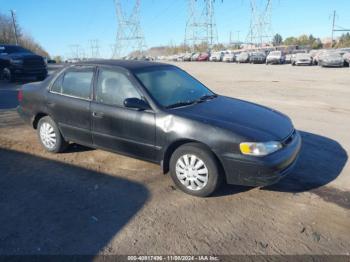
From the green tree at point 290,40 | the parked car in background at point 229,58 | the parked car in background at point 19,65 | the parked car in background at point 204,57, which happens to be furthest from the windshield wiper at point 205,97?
the green tree at point 290,40

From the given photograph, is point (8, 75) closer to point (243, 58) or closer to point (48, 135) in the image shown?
point (48, 135)

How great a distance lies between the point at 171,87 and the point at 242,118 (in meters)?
1.18

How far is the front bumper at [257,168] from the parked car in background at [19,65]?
52.6 ft

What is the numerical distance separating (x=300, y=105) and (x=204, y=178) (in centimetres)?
710

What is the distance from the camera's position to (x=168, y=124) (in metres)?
4.18

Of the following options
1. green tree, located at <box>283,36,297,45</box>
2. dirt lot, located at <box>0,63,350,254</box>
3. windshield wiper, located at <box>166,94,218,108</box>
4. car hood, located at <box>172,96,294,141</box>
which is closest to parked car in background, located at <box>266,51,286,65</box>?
dirt lot, located at <box>0,63,350,254</box>

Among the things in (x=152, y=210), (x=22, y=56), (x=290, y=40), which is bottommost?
(x=152, y=210)

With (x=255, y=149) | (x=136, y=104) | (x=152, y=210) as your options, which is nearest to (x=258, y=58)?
(x=136, y=104)

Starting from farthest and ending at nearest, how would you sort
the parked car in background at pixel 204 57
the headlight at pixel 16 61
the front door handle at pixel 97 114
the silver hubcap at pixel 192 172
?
the parked car in background at pixel 204 57
the headlight at pixel 16 61
the front door handle at pixel 97 114
the silver hubcap at pixel 192 172

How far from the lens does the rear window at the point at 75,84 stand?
5.04 meters

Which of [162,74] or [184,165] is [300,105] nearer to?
[162,74]

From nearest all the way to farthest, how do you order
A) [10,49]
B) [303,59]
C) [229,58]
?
[10,49] < [303,59] < [229,58]

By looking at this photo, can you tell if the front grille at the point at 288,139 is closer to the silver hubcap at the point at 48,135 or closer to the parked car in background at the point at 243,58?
the silver hubcap at the point at 48,135

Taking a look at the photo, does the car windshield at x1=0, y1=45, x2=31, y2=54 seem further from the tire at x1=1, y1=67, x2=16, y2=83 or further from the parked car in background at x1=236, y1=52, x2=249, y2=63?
the parked car in background at x1=236, y1=52, x2=249, y2=63
